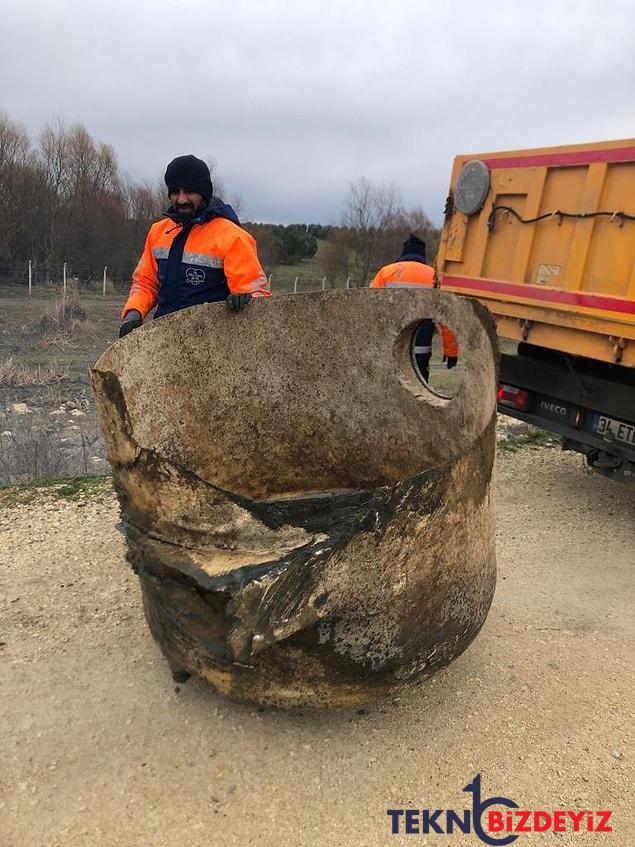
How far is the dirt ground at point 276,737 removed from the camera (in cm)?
207

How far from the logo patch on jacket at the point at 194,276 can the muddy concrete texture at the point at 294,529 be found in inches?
17.2

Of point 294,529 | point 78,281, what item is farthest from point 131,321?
point 78,281

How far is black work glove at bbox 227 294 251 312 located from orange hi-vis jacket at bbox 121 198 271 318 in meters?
0.21

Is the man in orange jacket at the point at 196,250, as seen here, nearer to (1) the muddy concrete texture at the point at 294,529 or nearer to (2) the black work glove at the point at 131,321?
(2) the black work glove at the point at 131,321

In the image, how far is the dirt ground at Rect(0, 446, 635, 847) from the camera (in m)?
2.07

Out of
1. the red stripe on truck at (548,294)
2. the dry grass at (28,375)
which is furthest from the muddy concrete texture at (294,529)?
the dry grass at (28,375)

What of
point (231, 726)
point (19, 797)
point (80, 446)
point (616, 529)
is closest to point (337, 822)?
point (231, 726)

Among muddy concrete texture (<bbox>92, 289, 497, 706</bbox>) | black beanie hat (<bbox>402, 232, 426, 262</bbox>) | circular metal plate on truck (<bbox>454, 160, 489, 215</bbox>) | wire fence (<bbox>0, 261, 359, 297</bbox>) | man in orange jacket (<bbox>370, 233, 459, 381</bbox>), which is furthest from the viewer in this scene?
wire fence (<bbox>0, 261, 359, 297</bbox>)

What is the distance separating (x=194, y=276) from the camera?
343cm

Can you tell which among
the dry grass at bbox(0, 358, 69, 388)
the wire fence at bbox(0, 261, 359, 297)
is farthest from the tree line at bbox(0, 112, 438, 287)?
the dry grass at bbox(0, 358, 69, 388)

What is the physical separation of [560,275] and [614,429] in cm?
107

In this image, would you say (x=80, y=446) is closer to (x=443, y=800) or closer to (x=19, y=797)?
(x=19, y=797)

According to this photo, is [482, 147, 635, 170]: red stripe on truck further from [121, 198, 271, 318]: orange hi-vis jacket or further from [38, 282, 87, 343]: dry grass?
[38, 282, 87, 343]: dry grass

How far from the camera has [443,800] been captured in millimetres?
2176
